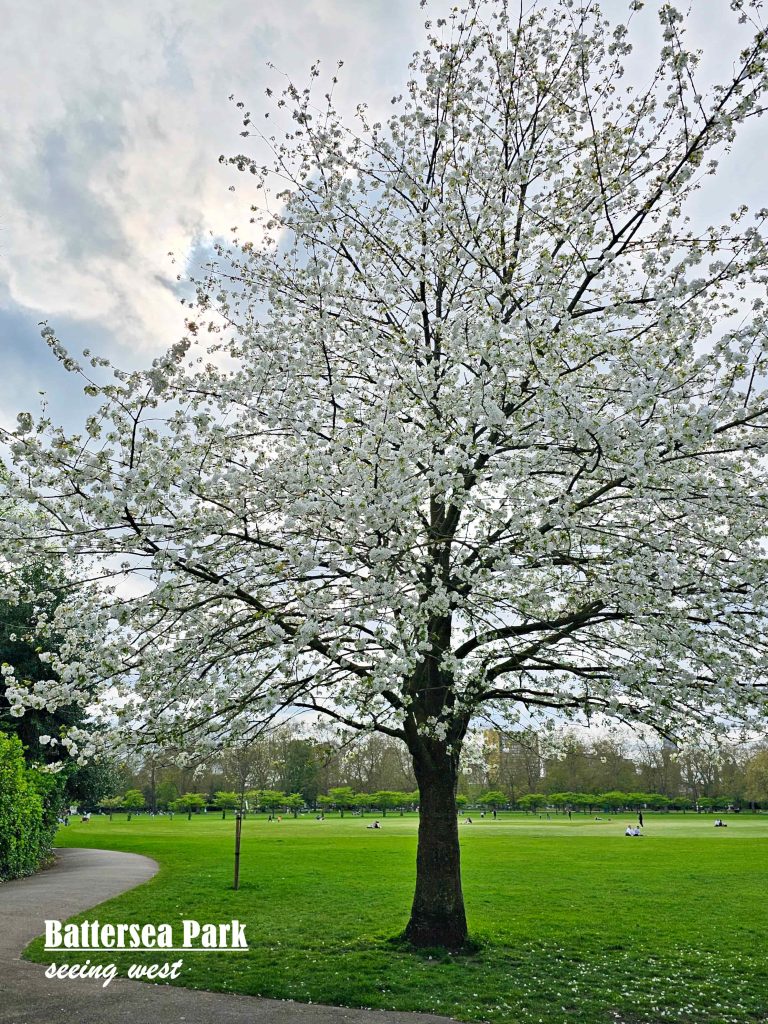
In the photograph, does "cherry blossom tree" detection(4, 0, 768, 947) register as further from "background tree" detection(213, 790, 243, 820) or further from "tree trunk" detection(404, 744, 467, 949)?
"background tree" detection(213, 790, 243, 820)

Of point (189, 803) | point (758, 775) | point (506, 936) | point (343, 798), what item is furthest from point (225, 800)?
point (506, 936)

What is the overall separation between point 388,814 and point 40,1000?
70.4 m

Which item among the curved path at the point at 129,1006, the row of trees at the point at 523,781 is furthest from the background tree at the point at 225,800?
the curved path at the point at 129,1006

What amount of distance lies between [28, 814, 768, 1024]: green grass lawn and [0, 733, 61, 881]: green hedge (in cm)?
368

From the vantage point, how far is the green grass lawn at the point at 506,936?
25.5ft

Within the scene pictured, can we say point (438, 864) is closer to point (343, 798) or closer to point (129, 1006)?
point (129, 1006)

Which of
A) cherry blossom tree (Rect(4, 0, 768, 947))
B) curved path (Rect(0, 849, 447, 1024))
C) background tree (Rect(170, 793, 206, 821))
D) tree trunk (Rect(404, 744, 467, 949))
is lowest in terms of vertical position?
background tree (Rect(170, 793, 206, 821))

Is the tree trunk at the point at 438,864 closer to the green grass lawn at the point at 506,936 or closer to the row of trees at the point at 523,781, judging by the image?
the green grass lawn at the point at 506,936

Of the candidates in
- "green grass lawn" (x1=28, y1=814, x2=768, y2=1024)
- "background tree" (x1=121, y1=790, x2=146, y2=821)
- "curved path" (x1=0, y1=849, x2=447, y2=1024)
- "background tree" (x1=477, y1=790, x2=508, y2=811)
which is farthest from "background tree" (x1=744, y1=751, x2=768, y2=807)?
"curved path" (x1=0, y1=849, x2=447, y2=1024)

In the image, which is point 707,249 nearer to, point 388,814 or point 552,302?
point 552,302

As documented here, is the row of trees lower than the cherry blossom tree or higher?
lower

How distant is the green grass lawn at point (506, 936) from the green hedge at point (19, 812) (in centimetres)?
368

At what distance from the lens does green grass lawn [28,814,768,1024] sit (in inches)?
306

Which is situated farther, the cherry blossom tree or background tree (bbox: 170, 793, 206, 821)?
background tree (bbox: 170, 793, 206, 821)
